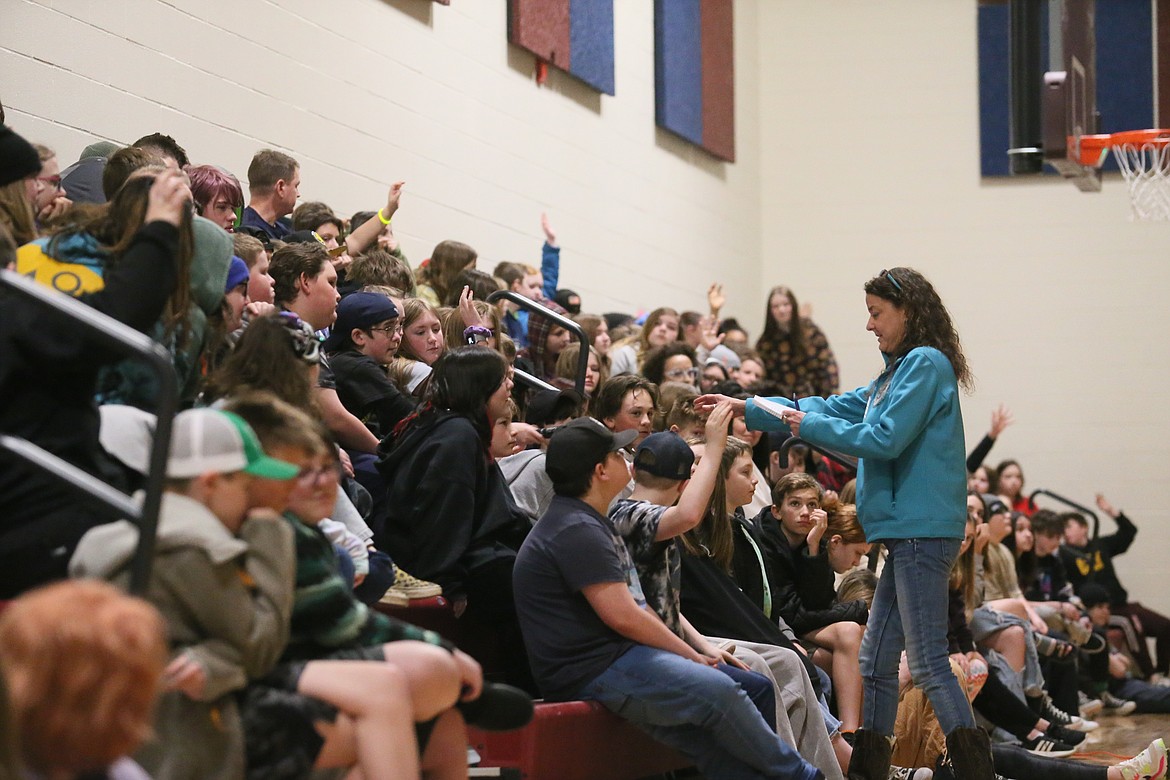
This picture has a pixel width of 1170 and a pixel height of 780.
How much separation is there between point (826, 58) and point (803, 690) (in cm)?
939

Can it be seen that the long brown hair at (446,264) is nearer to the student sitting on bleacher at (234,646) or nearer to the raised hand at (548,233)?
the raised hand at (548,233)

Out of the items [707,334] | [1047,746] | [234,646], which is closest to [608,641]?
[234,646]

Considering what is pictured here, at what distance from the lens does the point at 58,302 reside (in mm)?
2207

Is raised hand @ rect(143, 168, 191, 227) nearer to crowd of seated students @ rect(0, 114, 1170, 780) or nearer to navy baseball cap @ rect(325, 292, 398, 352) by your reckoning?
crowd of seated students @ rect(0, 114, 1170, 780)

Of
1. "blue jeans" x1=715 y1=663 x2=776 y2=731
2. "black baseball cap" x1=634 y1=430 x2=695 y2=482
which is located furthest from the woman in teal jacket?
"blue jeans" x1=715 y1=663 x2=776 y2=731

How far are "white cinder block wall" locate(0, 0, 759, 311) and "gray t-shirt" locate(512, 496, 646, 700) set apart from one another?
258 cm

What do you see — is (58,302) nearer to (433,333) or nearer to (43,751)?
(43,751)

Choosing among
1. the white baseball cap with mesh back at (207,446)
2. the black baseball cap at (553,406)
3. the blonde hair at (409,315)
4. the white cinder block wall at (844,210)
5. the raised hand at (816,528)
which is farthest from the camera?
the white cinder block wall at (844,210)

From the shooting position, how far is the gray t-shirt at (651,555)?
400 cm

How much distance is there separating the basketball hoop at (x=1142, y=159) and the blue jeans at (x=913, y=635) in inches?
175

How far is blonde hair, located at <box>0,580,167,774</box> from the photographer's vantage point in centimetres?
175

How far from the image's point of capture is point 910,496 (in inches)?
161

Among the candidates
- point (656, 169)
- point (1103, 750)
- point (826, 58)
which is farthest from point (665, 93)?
point (1103, 750)

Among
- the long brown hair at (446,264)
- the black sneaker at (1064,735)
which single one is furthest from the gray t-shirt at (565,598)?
the black sneaker at (1064,735)
